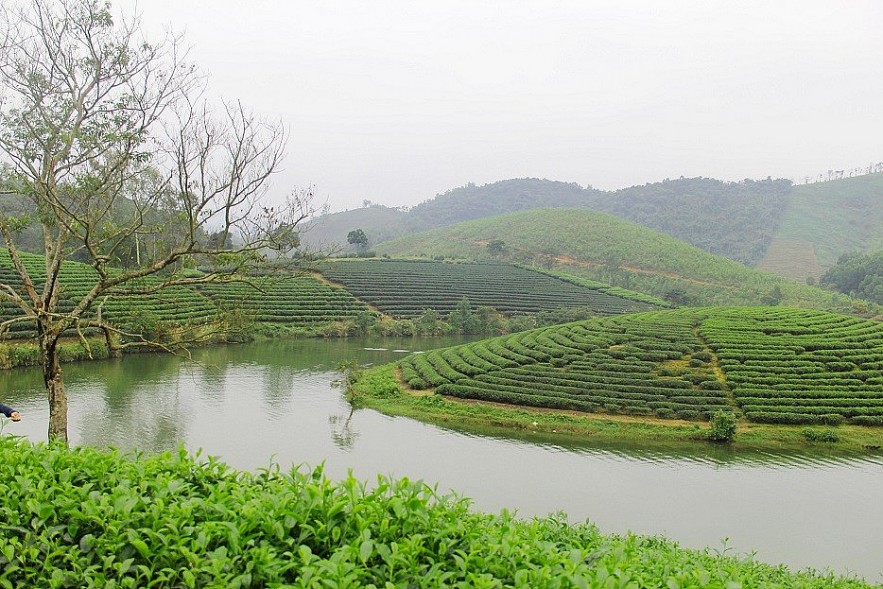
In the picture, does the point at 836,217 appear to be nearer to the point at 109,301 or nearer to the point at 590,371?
the point at 590,371

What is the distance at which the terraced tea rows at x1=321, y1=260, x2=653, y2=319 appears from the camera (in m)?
64.5

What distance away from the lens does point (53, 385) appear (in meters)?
11.2

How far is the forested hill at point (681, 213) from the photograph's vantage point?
442 ft

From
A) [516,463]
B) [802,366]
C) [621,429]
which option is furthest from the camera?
[802,366]

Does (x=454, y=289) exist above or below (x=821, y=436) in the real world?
above

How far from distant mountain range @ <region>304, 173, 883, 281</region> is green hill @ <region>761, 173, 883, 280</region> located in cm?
17

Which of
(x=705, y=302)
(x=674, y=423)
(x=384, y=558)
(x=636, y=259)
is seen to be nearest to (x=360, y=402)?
(x=674, y=423)

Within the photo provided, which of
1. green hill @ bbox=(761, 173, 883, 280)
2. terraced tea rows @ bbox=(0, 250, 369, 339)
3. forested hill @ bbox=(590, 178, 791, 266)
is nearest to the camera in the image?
terraced tea rows @ bbox=(0, 250, 369, 339)

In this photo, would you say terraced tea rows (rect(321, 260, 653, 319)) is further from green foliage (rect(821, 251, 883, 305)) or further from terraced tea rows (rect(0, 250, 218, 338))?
green foliage (rect(821, 251, 883, 305))

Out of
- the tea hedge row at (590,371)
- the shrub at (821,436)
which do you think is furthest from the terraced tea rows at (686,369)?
the shrub at (821,436)

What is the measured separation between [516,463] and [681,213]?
135 metres

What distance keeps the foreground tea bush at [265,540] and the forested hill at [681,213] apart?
388 ft

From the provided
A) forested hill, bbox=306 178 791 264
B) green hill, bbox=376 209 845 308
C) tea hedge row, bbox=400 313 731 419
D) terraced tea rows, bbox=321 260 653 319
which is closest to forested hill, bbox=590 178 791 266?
forested hill, bbox=306 178 791 264

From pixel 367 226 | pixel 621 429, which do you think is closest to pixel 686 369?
pixel 621 429
